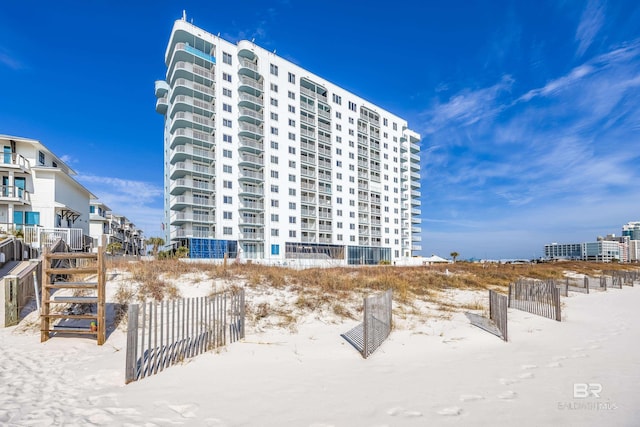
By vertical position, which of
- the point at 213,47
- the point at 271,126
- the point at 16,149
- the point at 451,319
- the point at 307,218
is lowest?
the point at 451,319

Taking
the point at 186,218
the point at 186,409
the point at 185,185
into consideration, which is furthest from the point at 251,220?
the point at 186,409

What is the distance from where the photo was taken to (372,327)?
9438 mm

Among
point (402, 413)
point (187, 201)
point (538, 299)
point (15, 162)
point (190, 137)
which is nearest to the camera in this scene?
point (402, 413)

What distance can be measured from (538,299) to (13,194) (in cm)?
4018

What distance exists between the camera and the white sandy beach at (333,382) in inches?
212

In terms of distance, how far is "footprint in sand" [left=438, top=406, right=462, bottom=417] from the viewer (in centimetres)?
547

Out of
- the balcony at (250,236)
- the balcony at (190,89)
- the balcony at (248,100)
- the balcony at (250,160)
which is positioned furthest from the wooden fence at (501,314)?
the balcony at (248,100)

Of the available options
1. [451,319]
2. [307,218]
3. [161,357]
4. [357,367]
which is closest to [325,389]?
[357,367]

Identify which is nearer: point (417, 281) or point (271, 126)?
point (417, 281)

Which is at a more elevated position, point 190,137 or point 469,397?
point 190,137

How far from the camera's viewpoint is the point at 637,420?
515 cm

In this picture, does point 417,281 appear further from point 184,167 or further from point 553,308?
point 184,167

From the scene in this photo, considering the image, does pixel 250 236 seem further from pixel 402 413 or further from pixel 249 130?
pixel 402 413

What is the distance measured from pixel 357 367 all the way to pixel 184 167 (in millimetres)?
52436
